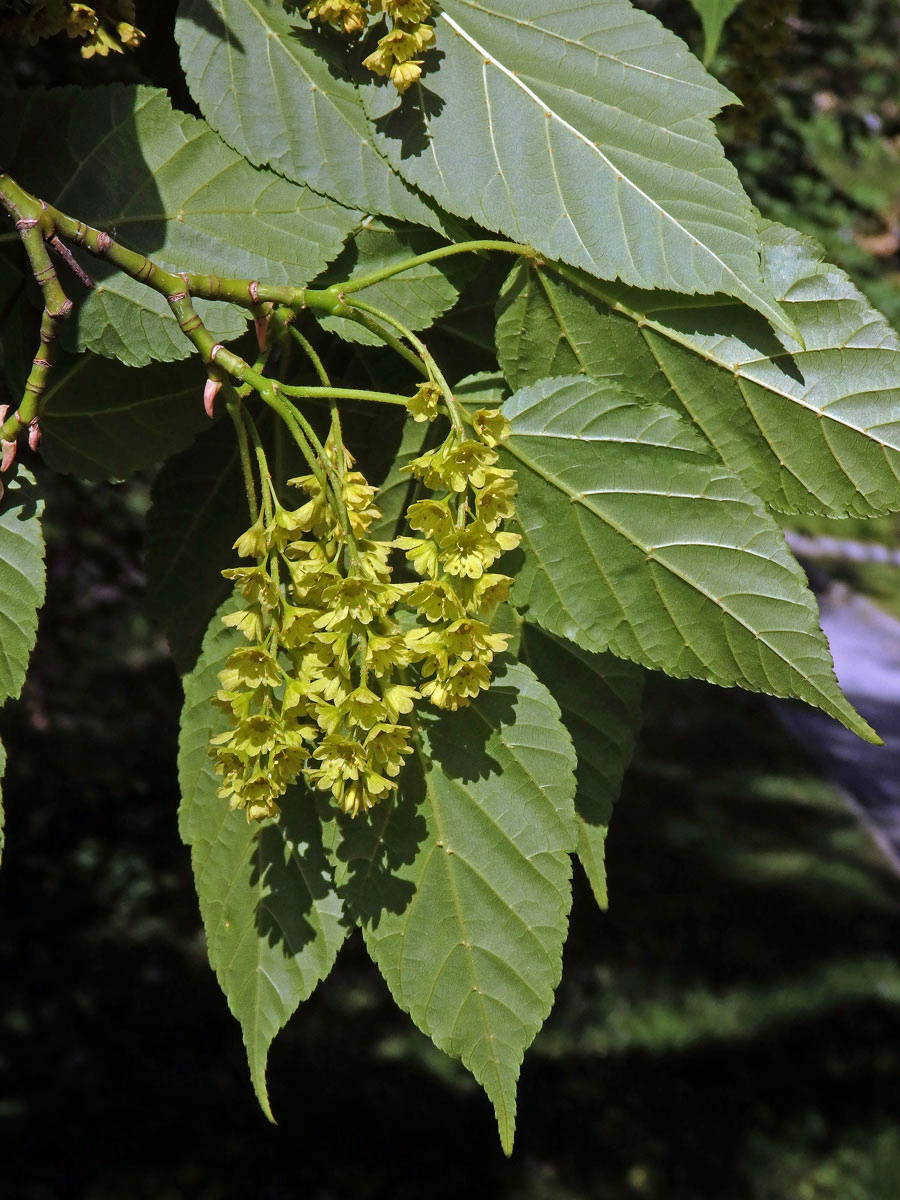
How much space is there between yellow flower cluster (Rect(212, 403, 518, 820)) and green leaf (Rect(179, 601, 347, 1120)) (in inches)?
6.1

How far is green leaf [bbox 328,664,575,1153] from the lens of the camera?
1006 millimetres

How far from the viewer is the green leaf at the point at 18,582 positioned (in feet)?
3.21

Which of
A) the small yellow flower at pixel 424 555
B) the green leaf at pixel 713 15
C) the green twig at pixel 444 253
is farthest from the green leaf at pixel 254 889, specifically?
the green leaf at pixel 713 15

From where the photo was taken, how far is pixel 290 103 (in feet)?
→ 3.42

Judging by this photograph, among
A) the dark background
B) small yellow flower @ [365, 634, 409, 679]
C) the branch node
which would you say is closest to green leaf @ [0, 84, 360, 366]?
the branch node

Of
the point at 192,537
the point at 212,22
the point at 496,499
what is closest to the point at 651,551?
the point at 496,499

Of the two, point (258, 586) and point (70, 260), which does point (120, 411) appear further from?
point (258, 586)

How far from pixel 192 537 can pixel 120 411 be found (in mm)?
158

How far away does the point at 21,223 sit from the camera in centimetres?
96

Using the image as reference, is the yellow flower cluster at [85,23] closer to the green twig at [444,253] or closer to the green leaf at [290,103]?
the green leaf at [290,103]

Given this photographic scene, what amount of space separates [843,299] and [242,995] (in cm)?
88

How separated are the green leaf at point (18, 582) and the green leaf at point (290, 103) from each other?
0.39 meters

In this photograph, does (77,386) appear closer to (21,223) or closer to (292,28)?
(21,223)

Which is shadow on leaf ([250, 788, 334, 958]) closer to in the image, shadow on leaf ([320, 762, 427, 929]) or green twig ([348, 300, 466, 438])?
shadow on leaf ([320, 762, 427, 929])
